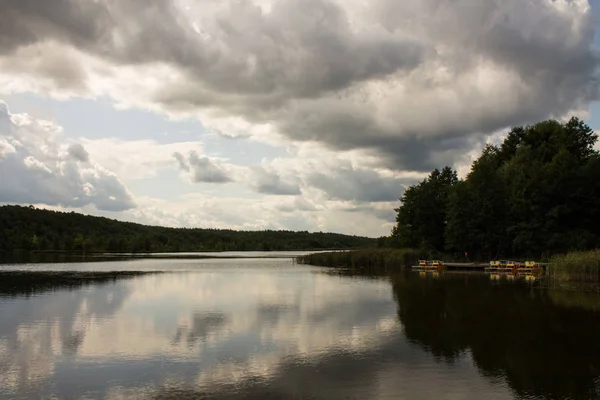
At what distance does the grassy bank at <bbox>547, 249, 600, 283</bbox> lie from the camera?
38.4 metres

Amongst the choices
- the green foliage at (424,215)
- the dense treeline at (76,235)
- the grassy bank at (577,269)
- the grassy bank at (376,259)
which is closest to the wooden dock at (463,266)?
the grassy bank at (376,259)

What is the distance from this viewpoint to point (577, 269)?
39.7m

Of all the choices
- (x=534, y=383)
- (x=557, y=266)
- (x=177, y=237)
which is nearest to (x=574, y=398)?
(x=534, y=383)

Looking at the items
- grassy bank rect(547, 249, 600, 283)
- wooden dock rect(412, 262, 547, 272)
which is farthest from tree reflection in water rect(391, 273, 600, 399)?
wooden dock rect(412, 262, 547, 272)

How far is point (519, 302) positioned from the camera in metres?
30.7

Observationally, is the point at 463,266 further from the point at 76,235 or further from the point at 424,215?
the point at 76,235

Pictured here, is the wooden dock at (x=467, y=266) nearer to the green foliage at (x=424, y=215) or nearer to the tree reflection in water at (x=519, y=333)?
the green foliage at (x=424, y=215)

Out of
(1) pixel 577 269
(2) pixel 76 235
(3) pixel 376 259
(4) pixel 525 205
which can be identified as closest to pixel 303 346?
(1) pixel 577 269

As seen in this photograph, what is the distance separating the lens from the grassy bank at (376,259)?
66.6 metres

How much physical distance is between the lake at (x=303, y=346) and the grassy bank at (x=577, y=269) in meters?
6.21

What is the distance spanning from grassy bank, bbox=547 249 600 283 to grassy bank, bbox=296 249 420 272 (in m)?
24.3

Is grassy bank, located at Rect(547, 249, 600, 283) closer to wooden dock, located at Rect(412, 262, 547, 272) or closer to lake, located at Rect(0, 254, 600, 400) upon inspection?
lake, located at Rect(0, 254, 600, 400)

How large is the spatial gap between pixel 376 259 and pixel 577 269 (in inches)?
1275

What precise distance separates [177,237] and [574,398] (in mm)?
192488
